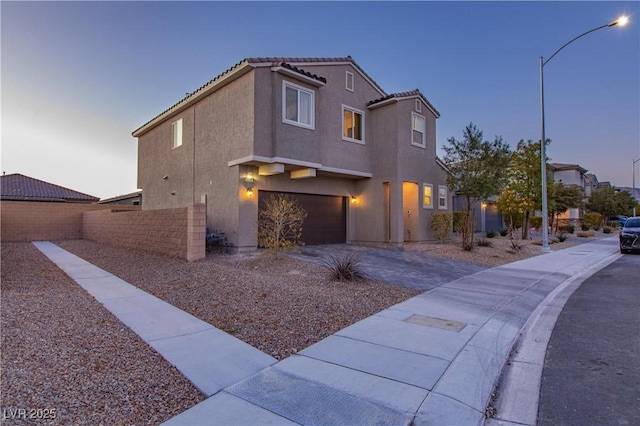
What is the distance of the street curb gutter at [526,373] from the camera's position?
3348mm

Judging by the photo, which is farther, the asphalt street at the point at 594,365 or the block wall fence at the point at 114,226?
the block wall fence at the point at 114,226

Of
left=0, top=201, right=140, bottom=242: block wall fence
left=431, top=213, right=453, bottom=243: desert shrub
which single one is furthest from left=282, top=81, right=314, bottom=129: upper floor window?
left=0, top=201, right=140, bottom=242: block wall fence

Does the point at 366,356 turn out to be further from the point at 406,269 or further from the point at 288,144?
the point at 288,144

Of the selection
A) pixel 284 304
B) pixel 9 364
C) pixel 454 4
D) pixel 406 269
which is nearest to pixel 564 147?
pixel 454 4

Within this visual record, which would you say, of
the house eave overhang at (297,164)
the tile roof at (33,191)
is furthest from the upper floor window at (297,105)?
the tile roof at (33,191)

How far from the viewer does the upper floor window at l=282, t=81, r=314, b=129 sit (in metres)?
12.8

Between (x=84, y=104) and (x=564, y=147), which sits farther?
(x=564, y=147)

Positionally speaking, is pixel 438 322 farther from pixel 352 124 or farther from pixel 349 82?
pixel 349 82

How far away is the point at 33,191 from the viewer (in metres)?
28.7

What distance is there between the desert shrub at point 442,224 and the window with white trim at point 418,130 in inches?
145

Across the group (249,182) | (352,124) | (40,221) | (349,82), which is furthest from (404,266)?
(40,221)

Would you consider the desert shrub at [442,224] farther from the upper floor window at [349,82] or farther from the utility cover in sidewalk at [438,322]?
the utility cover in sidewalk at [438,322]

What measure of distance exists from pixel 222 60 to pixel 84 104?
7279 millimetres

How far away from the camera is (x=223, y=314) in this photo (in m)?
5.97
